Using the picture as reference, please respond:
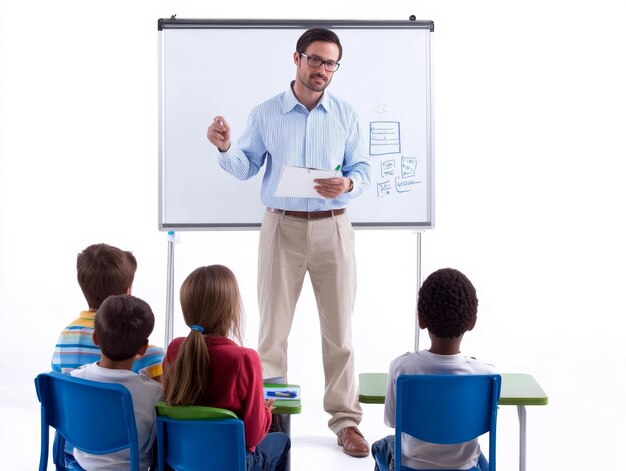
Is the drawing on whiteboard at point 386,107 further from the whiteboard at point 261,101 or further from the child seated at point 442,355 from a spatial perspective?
the child seated at point 442,355

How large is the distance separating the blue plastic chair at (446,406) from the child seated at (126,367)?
0.73 m

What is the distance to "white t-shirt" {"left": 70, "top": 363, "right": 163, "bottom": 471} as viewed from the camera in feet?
8.84

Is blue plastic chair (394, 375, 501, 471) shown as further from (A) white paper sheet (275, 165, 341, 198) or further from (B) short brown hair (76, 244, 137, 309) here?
(A) white paper sheet (275, 165, 341, 198)

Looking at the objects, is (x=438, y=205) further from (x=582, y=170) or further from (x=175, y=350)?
(x=175, y=350)

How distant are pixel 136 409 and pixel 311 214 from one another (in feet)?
5.48

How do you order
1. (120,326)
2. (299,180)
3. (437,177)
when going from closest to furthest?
(120,326)
(299,180)
(437,177)

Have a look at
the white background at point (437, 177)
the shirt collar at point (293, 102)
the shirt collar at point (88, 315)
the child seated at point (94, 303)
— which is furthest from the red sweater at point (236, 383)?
the white background at point (437, 177)

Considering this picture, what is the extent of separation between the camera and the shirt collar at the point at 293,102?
422 cm

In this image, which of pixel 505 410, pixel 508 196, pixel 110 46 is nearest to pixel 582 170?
pixel 508 196

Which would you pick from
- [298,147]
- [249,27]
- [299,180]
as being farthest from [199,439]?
[249,27]

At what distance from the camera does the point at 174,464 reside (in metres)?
2.71

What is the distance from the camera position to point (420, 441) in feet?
9.37

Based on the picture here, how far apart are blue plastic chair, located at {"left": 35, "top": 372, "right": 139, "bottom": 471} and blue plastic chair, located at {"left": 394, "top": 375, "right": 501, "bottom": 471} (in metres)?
0.77

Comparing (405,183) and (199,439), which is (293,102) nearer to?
(405,183)
